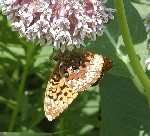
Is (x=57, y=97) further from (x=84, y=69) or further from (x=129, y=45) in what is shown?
(x=129, y=45)

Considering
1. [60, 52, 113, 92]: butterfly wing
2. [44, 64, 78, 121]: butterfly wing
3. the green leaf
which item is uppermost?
[60, 52, 113, 92]: butterfly wing

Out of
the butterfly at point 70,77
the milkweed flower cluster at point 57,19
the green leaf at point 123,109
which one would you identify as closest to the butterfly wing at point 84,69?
the butterfly at point 70,77

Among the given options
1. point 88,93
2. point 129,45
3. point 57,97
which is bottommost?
point 88,93

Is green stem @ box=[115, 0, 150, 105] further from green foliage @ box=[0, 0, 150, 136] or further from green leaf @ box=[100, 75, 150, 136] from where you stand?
green leaf @ box=[100, 75, 150, 136]

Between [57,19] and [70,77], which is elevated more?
[57,19]

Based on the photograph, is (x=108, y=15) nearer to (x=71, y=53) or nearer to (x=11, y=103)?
(x=71, y=53)

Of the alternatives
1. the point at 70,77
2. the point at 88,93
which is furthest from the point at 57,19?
the point at 88,93

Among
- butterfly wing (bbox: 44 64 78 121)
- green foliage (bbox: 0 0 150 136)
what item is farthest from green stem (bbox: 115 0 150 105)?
butterfly wing (bbox: 44 64 78 121)
